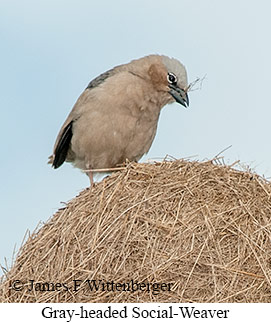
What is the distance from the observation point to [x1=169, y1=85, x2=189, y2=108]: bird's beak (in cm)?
819

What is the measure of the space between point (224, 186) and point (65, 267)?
1.45m

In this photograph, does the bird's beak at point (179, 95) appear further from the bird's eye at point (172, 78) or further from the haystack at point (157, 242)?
the haystack at point (157, 242)

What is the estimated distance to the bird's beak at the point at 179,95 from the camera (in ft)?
26.9

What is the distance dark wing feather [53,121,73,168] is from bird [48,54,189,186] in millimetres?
50

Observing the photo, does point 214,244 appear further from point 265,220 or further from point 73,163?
point 73,163

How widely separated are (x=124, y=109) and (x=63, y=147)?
0.98 metres

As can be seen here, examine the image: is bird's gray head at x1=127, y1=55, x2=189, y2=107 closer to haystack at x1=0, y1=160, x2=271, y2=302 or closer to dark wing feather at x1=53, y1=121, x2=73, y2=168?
dark wing feather at x1=53, y1=121, x2=73, y2=168

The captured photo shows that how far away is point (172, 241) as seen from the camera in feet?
19.9

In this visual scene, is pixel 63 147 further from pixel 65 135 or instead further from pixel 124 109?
pixel 124 109

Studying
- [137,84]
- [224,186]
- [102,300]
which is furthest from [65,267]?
[137,84]
